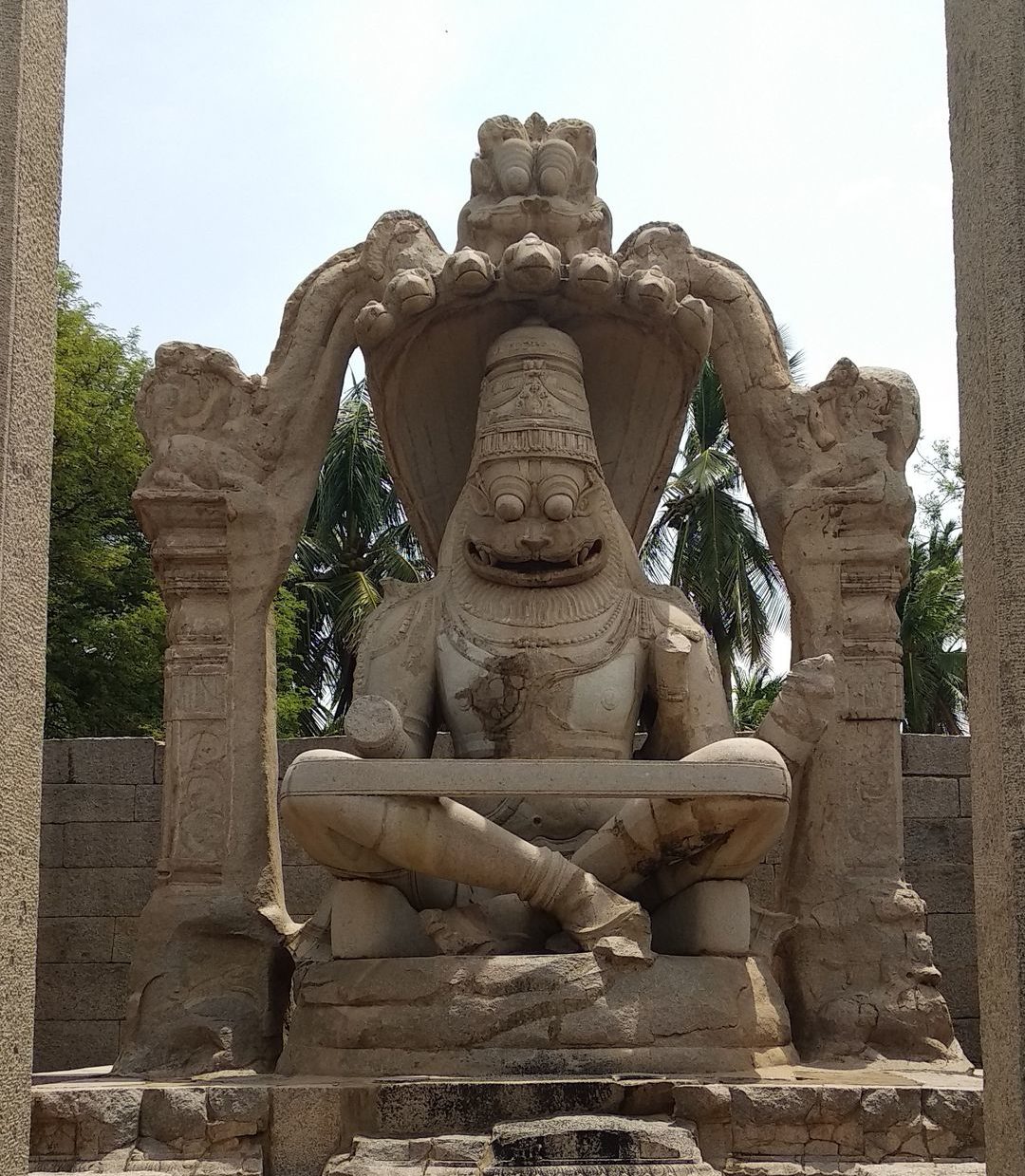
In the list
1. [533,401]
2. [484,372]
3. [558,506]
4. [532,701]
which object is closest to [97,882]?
[532,701]

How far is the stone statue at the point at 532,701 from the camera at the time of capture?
604 centimetres

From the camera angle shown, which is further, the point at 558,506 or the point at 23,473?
the point at 558,506

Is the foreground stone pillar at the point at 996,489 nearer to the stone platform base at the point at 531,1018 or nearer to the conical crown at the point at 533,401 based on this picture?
the stone platform base at the point at 531,1018

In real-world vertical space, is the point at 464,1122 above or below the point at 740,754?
below

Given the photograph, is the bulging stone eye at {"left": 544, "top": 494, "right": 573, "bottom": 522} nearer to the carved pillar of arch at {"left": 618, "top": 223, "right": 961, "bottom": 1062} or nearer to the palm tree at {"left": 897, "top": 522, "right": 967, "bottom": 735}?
the carved pillar of arch at {"left": 618, "top": 223, "right": 961, "bottom": 1062}

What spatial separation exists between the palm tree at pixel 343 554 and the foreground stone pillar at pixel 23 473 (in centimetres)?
1638

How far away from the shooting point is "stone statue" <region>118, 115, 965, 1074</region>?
238 inches

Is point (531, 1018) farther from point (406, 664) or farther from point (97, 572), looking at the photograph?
point (97, 572)

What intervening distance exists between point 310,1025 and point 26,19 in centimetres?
341

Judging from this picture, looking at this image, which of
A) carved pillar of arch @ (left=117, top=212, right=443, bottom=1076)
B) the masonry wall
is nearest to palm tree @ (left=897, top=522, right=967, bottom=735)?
the masonry wall

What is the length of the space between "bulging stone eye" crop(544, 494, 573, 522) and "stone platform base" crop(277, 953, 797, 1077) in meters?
1.83

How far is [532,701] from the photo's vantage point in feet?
22.9

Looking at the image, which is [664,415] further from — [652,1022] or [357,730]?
[652,1022]

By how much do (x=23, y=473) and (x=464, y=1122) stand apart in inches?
96.4
